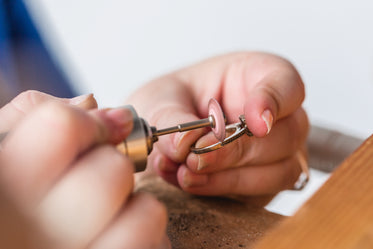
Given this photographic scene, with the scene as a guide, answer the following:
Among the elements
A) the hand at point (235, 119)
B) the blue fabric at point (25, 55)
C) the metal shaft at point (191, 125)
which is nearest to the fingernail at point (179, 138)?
the hand at point (235, 119)

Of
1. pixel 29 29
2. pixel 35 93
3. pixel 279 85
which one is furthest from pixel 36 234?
pixel 29 29

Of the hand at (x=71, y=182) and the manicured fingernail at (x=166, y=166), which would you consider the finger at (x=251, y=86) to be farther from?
the hand at (x=71, y=182)

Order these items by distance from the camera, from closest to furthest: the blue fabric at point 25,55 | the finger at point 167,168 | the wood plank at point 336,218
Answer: the wood plank at point 336,218, the finger at point 167,168, the blue fabric at point 25,55

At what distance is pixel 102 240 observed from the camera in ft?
1.06

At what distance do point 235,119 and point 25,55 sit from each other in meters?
0.68

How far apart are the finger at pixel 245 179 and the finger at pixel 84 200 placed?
0.98 ft

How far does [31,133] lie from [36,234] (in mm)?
75

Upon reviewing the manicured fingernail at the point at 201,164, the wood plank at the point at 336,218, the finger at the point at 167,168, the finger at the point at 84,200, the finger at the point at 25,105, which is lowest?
the finger at the point at 167,168

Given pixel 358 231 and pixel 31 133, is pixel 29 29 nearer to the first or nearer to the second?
pixel 31 133

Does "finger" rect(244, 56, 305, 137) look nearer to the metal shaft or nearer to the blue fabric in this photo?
the metal shaft

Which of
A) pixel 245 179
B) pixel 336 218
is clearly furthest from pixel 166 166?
pixel 336 218

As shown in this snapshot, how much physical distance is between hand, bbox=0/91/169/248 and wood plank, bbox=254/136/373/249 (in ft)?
0.35

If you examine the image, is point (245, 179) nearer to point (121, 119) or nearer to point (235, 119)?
point (235, 119)

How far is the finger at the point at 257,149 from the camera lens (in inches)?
24.4
